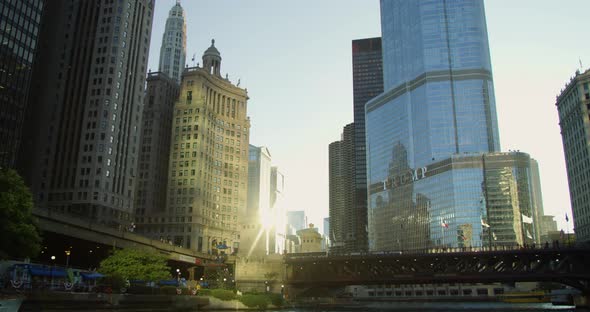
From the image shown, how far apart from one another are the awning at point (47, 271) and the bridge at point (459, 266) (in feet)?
207

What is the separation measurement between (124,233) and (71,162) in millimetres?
60368

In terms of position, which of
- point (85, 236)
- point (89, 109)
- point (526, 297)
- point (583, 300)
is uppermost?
point (89, 109)

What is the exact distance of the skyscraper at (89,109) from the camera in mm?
155500

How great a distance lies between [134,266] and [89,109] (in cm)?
8103

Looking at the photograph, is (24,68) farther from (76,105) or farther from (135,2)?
(135,2)

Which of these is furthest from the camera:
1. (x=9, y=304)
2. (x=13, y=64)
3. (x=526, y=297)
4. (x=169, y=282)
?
(x=526, y=297)

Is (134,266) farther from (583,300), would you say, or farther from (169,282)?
(583,300)

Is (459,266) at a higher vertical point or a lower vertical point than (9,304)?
higher

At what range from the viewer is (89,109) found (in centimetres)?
15975

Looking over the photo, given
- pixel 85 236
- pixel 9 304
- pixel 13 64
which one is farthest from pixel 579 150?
pixel 9 304

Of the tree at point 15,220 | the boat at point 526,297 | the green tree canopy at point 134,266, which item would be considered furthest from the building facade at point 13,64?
the boat at point 526,297

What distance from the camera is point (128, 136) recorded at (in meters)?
170

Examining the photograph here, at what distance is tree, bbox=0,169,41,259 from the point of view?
65.4 m

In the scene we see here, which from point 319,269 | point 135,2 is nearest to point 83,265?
point 319,269
